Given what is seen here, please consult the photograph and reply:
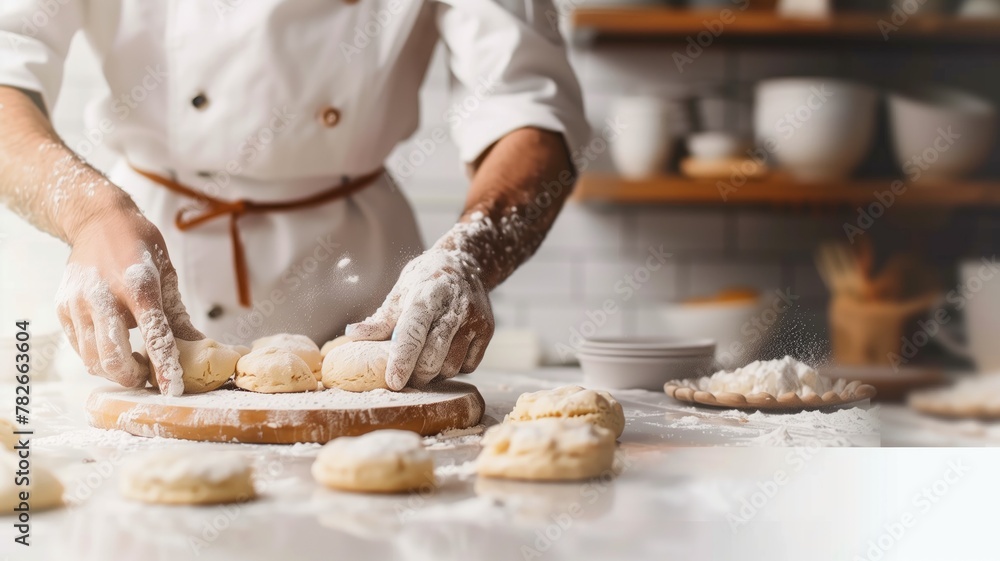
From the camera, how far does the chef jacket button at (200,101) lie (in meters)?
1.31

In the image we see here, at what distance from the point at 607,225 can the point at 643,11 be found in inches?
26.1

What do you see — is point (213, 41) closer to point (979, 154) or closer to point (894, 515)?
point (894, 515)

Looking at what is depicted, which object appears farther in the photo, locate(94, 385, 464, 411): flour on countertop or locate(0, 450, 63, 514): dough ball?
locate(94, 385, 464, 411): flour on countertop

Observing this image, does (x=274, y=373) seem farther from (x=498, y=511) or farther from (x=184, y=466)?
(x=498, y=511)

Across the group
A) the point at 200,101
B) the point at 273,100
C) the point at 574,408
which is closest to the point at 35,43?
the point at 200,101

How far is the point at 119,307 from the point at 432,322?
0.34 m

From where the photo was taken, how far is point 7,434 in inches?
30.9

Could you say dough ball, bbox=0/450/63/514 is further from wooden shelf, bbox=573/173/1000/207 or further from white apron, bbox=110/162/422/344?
wooden shelf, bbox=573/173/1000/207

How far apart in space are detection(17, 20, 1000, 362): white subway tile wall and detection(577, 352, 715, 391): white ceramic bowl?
48.1 inches

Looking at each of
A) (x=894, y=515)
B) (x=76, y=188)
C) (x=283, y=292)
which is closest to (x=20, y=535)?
(x=76, y=188)

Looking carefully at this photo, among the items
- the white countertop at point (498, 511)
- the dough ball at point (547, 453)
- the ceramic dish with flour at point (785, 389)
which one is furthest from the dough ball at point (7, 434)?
the ceramic dish with flour at point (785, 389)

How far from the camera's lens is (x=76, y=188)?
986 mm

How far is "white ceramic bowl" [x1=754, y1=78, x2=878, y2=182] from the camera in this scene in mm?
2018

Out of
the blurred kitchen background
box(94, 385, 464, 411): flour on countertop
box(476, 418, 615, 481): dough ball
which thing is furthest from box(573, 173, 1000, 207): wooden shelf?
box(476, 418, 615, 481): dough ball
